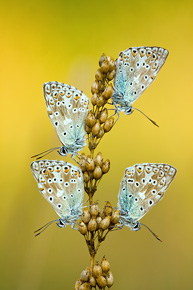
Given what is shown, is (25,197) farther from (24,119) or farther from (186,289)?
(186,289)

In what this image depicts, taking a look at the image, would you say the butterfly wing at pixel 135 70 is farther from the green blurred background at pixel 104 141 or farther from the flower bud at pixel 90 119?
the green blurred background at pixel 104 141

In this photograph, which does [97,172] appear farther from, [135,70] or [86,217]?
[135,70]

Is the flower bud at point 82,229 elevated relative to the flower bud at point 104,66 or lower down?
lower down

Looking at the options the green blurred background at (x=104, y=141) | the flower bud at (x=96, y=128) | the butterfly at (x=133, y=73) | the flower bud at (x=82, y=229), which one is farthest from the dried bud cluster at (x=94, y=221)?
the green blurred background at (x=104, y=141)

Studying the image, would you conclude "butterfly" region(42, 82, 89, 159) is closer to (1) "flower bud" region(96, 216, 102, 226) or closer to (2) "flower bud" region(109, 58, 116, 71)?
(2) "flower bud" region(109, 58, 116, 71)

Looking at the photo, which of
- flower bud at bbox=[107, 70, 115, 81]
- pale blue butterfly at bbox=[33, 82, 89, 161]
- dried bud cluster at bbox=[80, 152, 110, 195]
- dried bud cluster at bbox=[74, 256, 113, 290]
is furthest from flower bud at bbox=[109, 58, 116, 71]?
dried bud cluster at bbox=[74, 256, 113, 290]

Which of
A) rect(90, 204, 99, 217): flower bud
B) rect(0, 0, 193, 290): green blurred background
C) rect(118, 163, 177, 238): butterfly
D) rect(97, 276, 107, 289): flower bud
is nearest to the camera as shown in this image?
rect(97, 276, 107, 289): flower bud

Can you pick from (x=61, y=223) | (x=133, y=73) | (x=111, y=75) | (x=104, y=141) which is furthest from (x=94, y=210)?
(x=104, y=141)

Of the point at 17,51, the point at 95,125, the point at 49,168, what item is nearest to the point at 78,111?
the point at 95,125
